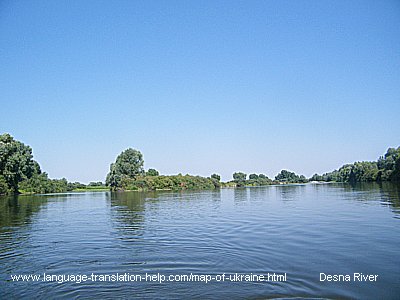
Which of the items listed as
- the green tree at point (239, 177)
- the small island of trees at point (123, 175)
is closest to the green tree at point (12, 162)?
the small island of trees at point (123, 175)

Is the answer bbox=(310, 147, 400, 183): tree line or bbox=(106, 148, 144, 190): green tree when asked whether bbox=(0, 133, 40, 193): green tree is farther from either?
bbox=(310, 147, 400, 183): tree line

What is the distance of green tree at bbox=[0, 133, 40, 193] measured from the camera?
68.3 meters

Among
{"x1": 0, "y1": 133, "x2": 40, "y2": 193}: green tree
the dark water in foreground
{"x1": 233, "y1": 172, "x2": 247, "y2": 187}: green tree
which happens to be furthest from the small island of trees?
the dark water in foreground

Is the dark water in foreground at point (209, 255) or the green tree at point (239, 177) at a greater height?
the green tree at point (239, 177)

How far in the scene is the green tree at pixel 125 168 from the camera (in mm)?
101750

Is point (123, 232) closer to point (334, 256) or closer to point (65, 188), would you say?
point (334, 256)

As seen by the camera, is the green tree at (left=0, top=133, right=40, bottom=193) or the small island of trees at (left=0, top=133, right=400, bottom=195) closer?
the green tree at (left=0, top=133, right=40, bottom=193)

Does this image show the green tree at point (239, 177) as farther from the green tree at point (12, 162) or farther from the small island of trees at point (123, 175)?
the green tree at point (12, 162)

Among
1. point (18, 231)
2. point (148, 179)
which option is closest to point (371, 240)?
point (18, 231)

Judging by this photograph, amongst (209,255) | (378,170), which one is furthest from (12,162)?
(378,170)

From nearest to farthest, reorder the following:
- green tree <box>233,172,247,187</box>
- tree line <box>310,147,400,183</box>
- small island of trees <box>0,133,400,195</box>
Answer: small island of trees <box>0,133,400,195</box>, tree line <box>310,147,400,183</box>, green tree <box>233,172,247,187</box>

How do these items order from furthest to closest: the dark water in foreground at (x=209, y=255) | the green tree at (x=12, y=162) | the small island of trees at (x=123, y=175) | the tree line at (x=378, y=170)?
the tree line at (x=378, y=170), the small island of trees at (x=123, y=175), the green tree at (x=12, y=162), the dark water in foreground at (x=209, y=255)

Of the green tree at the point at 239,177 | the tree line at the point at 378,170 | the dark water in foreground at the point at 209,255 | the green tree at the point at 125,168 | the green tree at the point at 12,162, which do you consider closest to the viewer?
the dark water in foreground at the point at 209,255

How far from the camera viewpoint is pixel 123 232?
1914 cm
